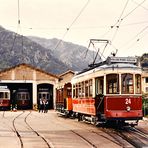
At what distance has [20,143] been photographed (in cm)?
1500

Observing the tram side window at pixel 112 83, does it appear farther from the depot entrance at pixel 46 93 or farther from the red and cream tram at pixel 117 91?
the depot entrance at pixel 46 93

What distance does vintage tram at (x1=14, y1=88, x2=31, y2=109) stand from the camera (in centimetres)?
6084

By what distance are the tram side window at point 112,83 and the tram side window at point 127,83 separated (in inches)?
10.1

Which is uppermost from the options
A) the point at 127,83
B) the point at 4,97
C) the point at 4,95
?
the point at 127,83

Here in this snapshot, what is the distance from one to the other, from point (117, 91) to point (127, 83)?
63 cm

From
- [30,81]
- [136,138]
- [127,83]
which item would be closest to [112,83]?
[127,83]

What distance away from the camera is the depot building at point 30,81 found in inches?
2350

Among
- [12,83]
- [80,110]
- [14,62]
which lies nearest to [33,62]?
[14,62]

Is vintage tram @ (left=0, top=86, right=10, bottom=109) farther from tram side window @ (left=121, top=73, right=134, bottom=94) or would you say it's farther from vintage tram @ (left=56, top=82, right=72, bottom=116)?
tram side window @ (left=121, top=73, right=134, bottom=94)

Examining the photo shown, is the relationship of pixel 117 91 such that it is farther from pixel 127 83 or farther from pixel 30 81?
pixel 30 81

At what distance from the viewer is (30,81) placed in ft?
199

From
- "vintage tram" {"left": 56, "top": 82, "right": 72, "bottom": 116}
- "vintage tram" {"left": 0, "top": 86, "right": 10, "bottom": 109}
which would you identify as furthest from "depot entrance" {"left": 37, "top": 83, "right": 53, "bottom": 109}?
"vintage tram" {"left": 56, "top": 82, "right": 72, "bottom": 116}

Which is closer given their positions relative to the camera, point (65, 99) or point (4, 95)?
point (65, 99)

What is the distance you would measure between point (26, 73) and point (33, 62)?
136m
